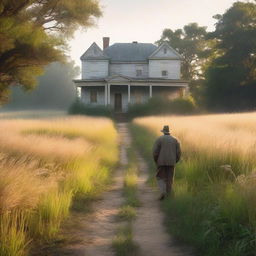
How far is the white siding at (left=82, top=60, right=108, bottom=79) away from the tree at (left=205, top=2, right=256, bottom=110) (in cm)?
1194

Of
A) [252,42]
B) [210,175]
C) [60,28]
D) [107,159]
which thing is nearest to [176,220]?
[210,175]

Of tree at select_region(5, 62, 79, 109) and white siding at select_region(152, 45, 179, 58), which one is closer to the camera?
white siding at select_region(152, 45, 179, 58)

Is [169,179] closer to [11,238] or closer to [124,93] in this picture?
[11,238]

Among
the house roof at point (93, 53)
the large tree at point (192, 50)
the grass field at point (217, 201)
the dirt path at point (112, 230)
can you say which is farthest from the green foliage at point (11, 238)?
the large tree at point (192, 50)

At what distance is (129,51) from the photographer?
170 ft

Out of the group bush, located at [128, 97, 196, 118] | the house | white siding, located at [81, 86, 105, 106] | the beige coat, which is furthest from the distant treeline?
the beige coat

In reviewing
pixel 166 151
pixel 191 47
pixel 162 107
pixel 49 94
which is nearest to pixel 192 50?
pixel 191 47

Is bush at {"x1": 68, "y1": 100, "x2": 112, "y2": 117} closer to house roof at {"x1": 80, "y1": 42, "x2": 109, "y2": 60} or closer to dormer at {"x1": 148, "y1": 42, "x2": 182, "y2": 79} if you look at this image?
house roof at {"x1": 80, "y1": 42, "x2": 109, "y2": 60}

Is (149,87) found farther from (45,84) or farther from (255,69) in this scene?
(45,84)

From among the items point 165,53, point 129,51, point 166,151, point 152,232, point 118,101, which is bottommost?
point 152,232

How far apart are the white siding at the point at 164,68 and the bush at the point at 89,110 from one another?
8.85 meters

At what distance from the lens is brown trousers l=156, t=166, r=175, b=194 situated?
1057cm

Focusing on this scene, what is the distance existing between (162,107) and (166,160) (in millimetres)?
32812

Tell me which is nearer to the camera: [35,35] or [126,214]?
[126,214]
